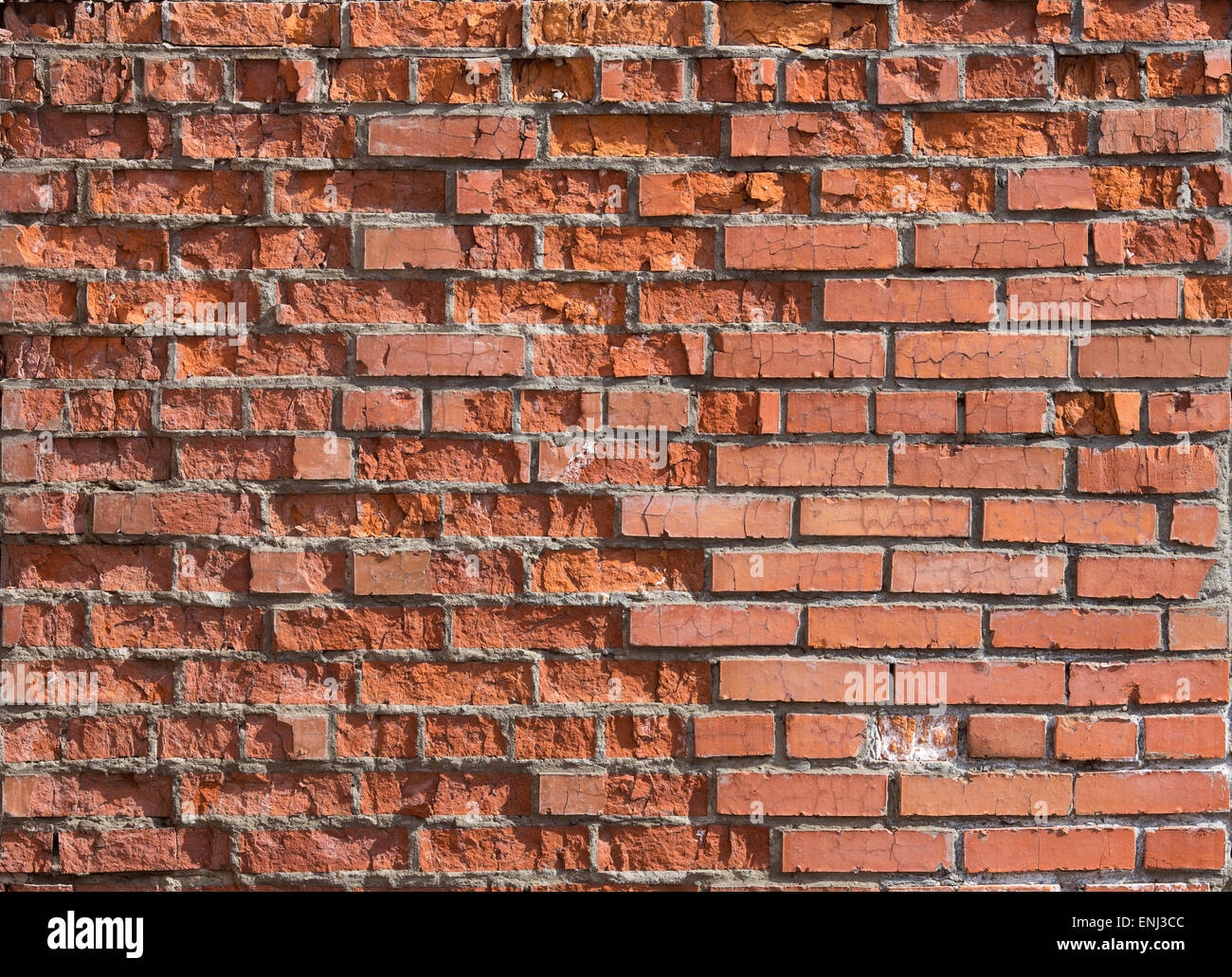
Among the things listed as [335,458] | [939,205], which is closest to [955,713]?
[939,205]

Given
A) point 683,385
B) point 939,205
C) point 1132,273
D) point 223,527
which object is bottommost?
point 223,527

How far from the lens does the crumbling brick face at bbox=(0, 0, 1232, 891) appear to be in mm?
1340

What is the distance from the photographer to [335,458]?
135cm

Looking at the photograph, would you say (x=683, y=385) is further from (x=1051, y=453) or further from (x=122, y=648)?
(x=122, y=648)

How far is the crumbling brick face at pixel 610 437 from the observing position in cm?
134

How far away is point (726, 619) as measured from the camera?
1354 mm

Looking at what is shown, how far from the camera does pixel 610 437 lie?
4.42ft

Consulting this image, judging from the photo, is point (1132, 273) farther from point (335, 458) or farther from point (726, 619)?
point (335, 458)

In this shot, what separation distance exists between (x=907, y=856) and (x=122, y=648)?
4.41 feet

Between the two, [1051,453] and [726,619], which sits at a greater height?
[1051,453]

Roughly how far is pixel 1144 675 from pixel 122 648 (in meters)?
1.69

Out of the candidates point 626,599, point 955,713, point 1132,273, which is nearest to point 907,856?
→ point 955,713

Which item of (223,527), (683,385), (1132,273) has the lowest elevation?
(223,527)

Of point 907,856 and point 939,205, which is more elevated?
point 939,205
